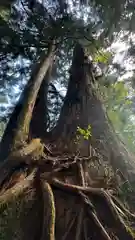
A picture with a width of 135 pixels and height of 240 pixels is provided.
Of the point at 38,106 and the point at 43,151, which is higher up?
the point at 38,106

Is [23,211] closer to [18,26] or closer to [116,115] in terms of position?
[18,26]

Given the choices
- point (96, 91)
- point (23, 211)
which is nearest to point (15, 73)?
point (96, 91)

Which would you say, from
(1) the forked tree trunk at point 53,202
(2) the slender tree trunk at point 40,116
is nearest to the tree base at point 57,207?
(1) the forked tree trunk at point 53,202

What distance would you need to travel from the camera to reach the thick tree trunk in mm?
6059

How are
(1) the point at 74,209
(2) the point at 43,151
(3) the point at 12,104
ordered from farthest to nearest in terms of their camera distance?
1. (3) the point at 12,104
2. (2) the point at 43,151
3. (1) the point at 74,209

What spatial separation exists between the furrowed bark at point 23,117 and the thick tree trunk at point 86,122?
0.92m

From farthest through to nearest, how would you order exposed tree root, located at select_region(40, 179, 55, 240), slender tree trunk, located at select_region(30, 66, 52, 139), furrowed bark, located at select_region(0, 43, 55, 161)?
1. slender tree trunk, located at select_region(30, 66, 52, 139)
2. furrowed bark, located at select_region(0, 43, 55, 161)
3. exposed tree root, located at select_region(40, 179, 55, 240)

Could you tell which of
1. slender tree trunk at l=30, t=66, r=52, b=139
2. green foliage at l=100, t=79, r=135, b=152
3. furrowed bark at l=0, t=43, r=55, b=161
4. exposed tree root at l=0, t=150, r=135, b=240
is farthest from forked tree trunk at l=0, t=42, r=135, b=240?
green foliage at l=100, t=79, r=135, b=152

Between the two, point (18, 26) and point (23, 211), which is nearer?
point (23, 211)

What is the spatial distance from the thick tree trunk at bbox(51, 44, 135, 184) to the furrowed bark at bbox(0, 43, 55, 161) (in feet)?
3.00

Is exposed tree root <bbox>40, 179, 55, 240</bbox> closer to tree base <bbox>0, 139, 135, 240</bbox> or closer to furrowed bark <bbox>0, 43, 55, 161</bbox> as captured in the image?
tree base <bbox>0, 139, 135, 240</bbox>

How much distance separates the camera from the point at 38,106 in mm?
8188

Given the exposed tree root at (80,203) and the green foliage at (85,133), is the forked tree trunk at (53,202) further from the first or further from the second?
the green foliage at (85,133)

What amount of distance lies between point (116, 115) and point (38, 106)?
5.63 metres
